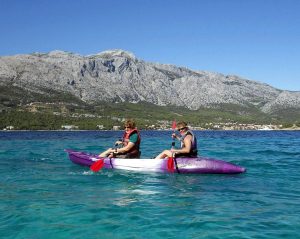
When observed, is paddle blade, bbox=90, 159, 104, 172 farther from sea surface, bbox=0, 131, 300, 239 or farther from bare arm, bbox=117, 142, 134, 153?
bare arm, bbox=117, 142, 134, 153

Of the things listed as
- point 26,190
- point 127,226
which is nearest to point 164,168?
point 26,190

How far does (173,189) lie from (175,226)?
216 inches

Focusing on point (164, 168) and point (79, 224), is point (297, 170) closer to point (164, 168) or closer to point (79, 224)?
point (164, 168)

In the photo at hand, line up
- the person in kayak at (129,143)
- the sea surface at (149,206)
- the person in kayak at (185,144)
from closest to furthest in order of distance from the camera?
1. the sea surface at (149,206)
2. the person in kayak at (185,144)
3. the person in kayak at (129,143)

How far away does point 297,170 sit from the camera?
22.5 meters

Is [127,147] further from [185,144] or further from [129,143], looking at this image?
[185,144]

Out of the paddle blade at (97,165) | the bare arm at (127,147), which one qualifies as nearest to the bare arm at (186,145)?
the bare arm at (127,147)

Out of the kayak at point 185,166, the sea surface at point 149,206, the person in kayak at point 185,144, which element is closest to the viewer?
the sea surface at point 149,206

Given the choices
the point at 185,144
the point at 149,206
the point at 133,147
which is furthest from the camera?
the point at 133,147

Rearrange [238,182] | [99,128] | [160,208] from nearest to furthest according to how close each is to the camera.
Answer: [160,208] < [238,182] < [99,128]

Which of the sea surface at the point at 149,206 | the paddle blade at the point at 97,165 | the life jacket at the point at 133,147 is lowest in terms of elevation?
the sea surface at the point at 149,206

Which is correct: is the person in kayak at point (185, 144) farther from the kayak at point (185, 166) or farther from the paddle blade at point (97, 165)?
the paddle blade at point (97, 165)

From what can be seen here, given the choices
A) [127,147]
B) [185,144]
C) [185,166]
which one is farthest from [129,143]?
[185,166]

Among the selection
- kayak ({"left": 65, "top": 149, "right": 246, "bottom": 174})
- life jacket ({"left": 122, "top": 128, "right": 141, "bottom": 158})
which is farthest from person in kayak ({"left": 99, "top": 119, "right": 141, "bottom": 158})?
kayak ({"left": 65, "top": 149, "right": 246, "bottom": 174})
